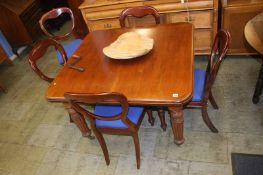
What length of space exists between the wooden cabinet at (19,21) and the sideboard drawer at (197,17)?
227cm

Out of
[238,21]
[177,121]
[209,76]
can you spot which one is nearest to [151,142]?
[177,121]

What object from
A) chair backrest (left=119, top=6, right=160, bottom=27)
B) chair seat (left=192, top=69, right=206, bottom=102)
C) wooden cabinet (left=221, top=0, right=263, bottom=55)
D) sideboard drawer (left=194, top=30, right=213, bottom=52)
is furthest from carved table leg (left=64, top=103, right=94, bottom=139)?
wooden cabinet (left=221, top=0, right=263, bottom=55)

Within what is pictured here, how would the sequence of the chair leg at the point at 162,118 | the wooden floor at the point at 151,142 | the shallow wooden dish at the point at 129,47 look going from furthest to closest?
the chair leg at the point at 162,118, the wooden floor at the point at 151,142, the shallow wooden dish at the point at 129,47

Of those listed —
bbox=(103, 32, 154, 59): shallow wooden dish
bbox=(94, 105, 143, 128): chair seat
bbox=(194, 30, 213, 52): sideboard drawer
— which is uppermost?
bbox=(103, 32, 154, 59): shallow wooden dish

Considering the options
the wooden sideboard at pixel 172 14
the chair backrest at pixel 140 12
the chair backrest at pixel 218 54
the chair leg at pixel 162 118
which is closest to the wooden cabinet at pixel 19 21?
the wooden sideboard at pixel 172 14

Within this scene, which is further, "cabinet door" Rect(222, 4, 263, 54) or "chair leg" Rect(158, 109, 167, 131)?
"cabinet door" Rect(222, 4, 263, 54)

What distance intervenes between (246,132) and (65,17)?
379 centimetres

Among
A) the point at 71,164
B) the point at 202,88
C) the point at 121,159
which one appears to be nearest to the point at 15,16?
the point at 71,164

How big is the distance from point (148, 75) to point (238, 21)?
4.50 ft

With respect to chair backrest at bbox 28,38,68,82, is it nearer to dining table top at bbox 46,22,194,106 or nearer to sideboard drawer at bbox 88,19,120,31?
dining table top at bbox 46,22,194,106

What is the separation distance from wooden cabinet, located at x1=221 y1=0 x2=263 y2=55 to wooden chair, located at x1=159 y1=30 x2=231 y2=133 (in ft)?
2.46

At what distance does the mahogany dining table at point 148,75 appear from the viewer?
1.34m

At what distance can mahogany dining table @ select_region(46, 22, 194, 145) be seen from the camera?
1.34m

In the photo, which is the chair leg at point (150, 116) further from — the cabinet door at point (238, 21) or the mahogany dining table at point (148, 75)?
the cabinet door at point (238, 21)
